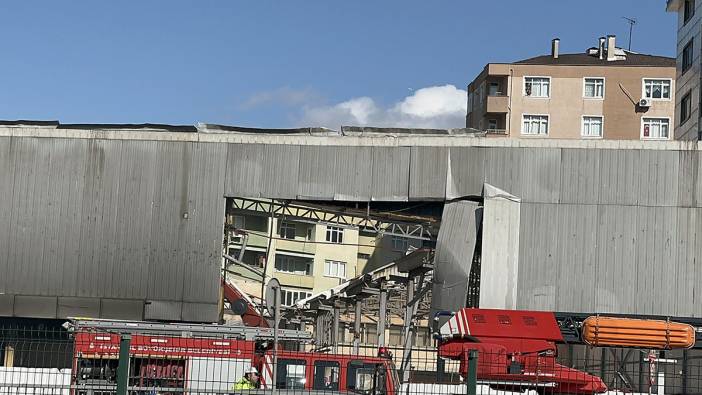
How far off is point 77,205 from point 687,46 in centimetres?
3444

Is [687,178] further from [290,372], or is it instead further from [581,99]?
[581,99]

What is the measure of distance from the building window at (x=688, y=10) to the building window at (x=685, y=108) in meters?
4.32

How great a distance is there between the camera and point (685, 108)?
199ft

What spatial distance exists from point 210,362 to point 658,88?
2805 inches

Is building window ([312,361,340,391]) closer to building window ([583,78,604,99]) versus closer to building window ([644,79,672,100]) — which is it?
building window ([583,78,604,99])

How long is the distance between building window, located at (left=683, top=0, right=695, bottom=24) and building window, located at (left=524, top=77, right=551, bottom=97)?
2867cm

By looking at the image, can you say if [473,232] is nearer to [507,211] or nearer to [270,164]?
[507,211]

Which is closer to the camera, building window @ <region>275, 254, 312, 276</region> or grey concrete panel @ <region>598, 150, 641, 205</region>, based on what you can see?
grey concrete panel @ <region>598, 150, 641, 205</region>

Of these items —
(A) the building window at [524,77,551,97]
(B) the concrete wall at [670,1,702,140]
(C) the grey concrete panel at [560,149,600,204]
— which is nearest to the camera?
(C) the grey concrete panel at [560,149,600,204]

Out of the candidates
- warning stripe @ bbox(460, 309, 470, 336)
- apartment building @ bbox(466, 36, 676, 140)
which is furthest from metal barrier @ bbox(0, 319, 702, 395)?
apartment building @ bbox(466, 36, 676, 140)

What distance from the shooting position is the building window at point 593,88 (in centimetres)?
9100

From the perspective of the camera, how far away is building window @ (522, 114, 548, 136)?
91.9 meters

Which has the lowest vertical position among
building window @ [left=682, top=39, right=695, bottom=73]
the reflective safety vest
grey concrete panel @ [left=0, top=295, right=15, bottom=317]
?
the reflective safety vest

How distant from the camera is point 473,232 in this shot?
39.5 m
